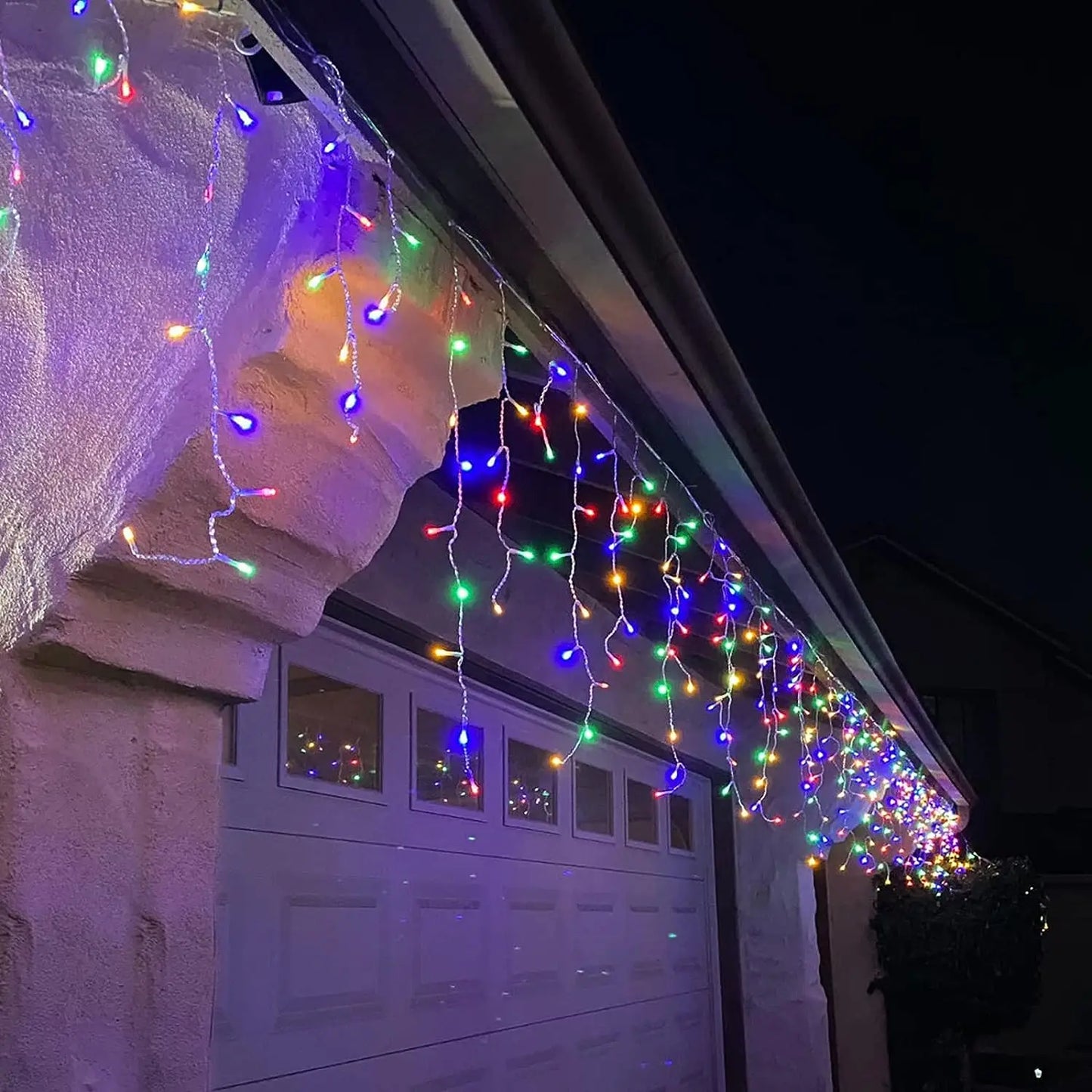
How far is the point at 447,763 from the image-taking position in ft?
11.5

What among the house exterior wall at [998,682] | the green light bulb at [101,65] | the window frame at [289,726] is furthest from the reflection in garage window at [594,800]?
the house exterior wall at [998,682]

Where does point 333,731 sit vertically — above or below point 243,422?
below

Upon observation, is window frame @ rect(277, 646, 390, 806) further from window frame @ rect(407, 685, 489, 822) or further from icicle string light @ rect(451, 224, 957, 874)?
icicle string light @ rect(451, 224, 957, 874)

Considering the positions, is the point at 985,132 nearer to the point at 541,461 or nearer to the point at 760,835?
the point at 541,461

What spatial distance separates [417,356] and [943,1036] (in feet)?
24.1

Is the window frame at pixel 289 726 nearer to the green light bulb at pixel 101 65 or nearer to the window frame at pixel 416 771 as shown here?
the window frame at pixel 416 771

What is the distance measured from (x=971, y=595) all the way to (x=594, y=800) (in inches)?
356

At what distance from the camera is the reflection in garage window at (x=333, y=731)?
2.82 metres

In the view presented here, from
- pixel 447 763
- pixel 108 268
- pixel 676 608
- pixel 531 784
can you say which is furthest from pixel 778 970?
pixel 108 268

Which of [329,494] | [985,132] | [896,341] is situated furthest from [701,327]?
[896,341]

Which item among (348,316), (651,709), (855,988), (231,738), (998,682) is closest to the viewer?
(348,316)

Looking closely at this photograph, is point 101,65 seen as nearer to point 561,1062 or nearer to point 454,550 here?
point 454,550

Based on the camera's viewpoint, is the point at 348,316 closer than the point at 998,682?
Yes

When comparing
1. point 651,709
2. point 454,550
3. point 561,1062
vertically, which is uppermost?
point 454,550
